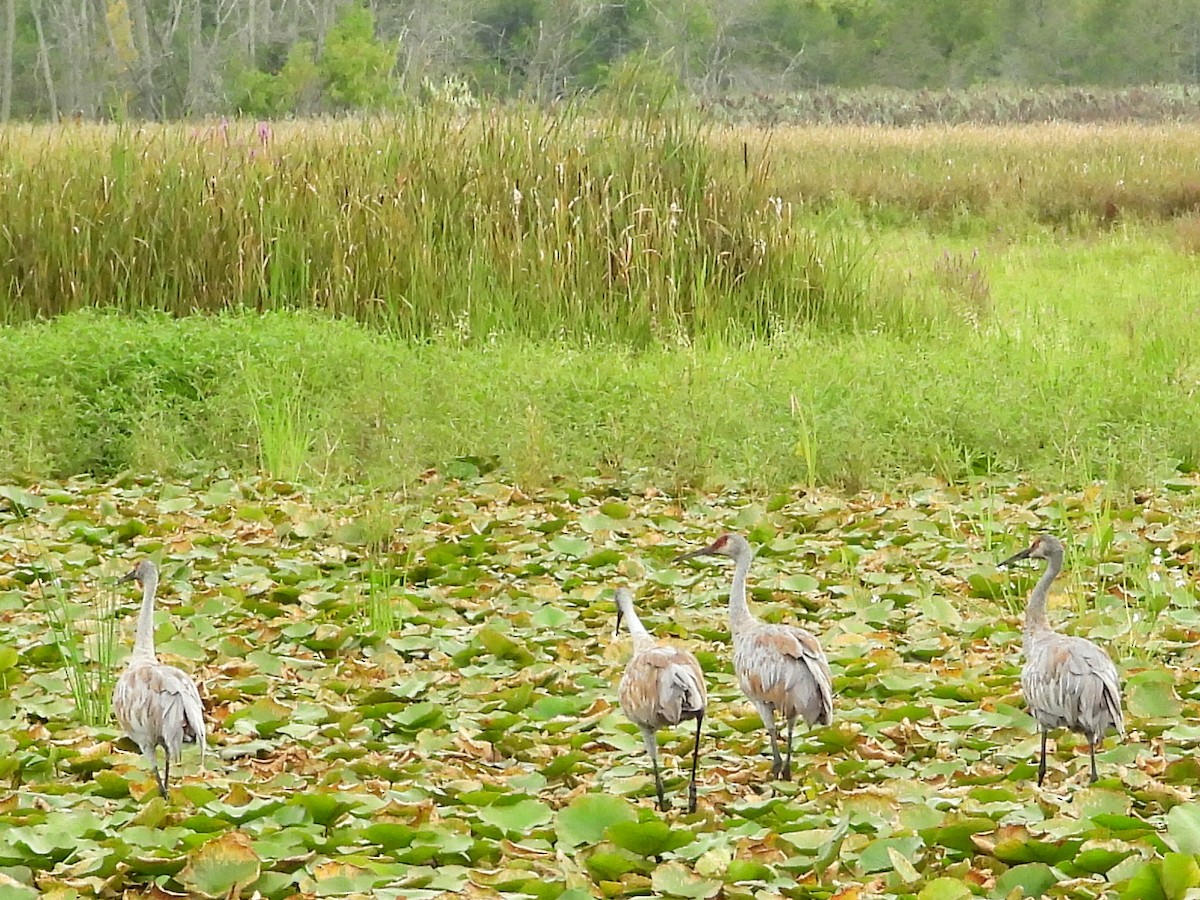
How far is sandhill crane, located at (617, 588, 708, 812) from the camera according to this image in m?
3.70

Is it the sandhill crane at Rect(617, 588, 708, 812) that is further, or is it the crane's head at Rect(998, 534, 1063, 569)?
the crane's head at Rect(998, 534, 1063, 569)

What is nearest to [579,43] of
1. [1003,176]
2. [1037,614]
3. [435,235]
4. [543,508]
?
[1003,176]

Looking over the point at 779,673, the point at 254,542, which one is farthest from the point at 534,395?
the point at 779,673

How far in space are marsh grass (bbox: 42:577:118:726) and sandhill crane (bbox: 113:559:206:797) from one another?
2.05ft

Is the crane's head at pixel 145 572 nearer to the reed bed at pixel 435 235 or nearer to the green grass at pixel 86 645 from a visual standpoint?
the green grass at pixel 86 645

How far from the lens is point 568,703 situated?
4.65 m

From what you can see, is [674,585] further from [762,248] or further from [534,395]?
[762,248]

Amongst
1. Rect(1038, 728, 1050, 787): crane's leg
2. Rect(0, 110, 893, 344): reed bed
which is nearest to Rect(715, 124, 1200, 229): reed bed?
Rect(0, 110, 893, 344): reed bed

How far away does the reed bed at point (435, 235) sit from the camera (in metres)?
9.62

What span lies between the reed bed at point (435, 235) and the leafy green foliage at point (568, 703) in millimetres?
2590

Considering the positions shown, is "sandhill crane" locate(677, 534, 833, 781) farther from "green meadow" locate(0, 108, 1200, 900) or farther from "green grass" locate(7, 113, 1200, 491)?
"green grass" locate(7, 113, 1200, 491)

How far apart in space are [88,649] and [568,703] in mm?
1465

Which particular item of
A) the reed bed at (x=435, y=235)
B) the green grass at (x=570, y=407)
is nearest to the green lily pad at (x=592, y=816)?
the green grass at (x=570, y=407)

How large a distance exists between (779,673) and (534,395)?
13.6 ft
